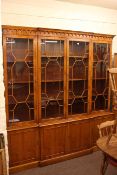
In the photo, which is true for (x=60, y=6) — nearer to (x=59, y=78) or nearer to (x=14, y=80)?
(x=59, y=78)

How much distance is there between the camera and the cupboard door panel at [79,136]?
3.59 metres

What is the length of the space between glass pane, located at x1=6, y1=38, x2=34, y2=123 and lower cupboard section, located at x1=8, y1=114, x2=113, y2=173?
28 centimetres

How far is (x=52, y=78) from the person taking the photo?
11.1ft

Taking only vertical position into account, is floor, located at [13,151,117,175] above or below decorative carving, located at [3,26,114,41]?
below

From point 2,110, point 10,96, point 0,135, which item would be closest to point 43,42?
point 10,96

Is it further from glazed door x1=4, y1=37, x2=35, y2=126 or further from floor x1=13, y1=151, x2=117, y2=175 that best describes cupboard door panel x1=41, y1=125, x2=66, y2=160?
glazed door x1=4, y1=37, x2=35, y2=126

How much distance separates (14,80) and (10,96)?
0.25 m

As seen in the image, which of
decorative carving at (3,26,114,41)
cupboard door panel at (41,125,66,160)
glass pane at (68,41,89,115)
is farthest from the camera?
glass pane at (68,41,89,115)

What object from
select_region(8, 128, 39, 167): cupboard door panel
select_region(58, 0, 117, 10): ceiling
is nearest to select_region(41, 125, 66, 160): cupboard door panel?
select_region(8, 128, 39, 167): cupboard door panel

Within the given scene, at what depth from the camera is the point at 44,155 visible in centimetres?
338

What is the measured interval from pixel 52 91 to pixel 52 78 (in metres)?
0.22

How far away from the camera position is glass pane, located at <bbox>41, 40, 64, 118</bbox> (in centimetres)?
325

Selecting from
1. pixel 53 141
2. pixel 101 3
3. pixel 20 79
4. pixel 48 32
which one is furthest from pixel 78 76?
pixel 101 3

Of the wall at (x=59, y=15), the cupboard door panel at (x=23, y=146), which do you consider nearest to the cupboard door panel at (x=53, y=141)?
the cupboard door panel at (x=23, y=146)
